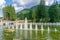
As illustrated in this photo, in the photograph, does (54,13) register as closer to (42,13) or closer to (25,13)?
(42,13)

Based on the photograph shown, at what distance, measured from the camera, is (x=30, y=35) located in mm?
4254

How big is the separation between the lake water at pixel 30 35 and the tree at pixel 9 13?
25 centimetres

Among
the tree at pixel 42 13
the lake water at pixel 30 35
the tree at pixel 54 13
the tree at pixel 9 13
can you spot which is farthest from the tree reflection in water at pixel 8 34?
the tree at pixel 54 13

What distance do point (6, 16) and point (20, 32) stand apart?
0.37 metres

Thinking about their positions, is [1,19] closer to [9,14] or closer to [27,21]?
[9,14]

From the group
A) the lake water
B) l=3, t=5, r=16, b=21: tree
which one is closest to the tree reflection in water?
the lake water

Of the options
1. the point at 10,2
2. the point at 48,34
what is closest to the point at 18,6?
the point at 10,2

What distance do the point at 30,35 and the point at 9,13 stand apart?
54 cm

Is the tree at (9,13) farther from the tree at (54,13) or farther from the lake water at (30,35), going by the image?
the tree at (54,13)

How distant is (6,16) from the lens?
430 centimetres

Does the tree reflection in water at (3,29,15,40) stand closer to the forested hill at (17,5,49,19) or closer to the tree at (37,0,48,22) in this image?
the forested hill at (17,5,49,19)

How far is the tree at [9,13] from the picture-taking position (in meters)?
4.27

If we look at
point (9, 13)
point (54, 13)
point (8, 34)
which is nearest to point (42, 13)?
point (54, 13)

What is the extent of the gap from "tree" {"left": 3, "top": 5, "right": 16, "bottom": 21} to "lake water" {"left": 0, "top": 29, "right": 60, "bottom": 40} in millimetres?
245
